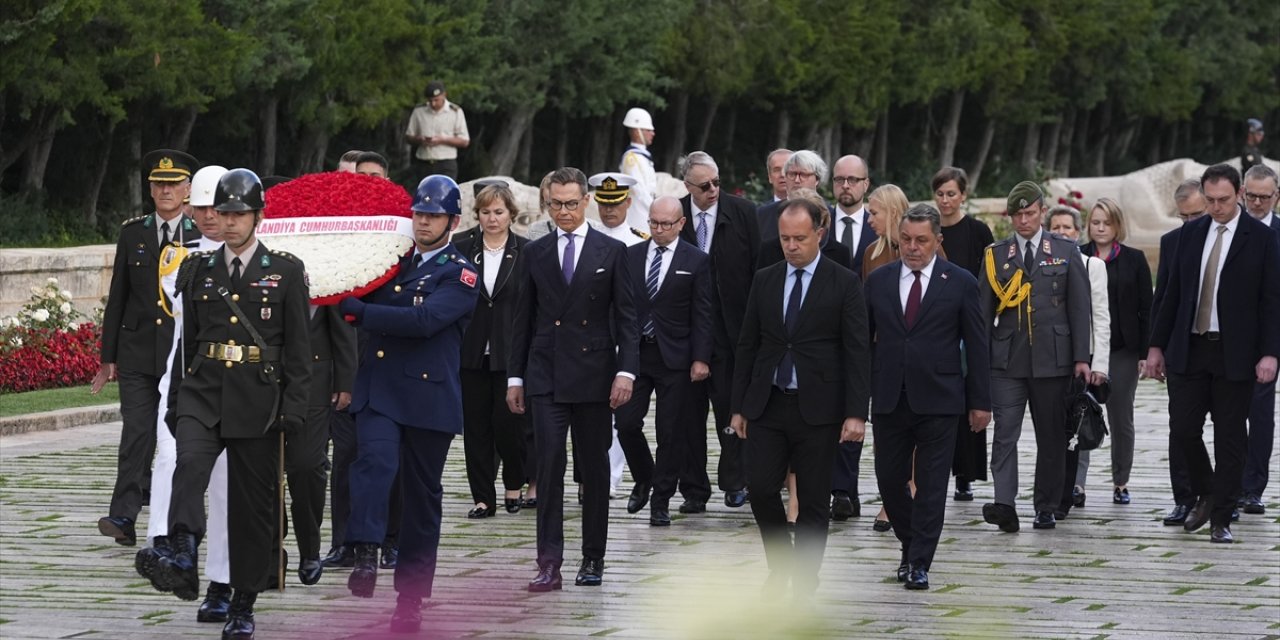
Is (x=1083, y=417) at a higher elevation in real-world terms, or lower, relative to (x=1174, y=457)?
higher

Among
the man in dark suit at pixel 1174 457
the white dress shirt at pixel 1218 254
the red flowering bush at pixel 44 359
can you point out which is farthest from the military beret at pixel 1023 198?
the red flowering bush at pixel 44 359

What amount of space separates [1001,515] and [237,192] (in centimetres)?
519

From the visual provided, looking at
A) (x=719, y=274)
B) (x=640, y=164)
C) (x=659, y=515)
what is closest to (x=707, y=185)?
(x=719, y=274)

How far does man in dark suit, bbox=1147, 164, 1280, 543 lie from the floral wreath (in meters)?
4.97

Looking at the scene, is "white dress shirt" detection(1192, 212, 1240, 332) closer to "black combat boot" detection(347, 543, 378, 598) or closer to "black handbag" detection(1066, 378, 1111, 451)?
"black handbag" detection(1066, 378, 1111, 451)

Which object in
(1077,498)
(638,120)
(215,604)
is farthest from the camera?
(638,120)

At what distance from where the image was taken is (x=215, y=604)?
369 inches

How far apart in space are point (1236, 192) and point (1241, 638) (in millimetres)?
3814

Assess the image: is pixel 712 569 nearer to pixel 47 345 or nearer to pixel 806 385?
pixel 806 385

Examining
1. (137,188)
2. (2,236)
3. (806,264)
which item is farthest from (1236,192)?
(137,188)

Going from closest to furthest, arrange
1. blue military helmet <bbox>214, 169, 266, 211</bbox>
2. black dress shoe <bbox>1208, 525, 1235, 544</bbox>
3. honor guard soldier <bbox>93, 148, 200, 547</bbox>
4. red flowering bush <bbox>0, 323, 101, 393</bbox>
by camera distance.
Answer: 1. blue military helmet <bbox>214, 169, 266, 211</bbox>
2. honor guard soldier <bbox>93, 148, 200, 547</bbox>
3. black dress shoe <bbox>1208, 525, 1235, 544</bbox>
4. red flowering bush <bbox>0, 323, 101, 393</bbox>

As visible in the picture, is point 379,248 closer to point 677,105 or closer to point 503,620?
point 503,620

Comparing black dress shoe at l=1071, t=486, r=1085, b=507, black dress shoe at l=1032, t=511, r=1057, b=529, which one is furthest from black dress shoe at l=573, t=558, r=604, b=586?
black dress shoe at l=1071, t=486, r=1085, b=507

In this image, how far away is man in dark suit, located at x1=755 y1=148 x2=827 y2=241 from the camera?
12.7 m
